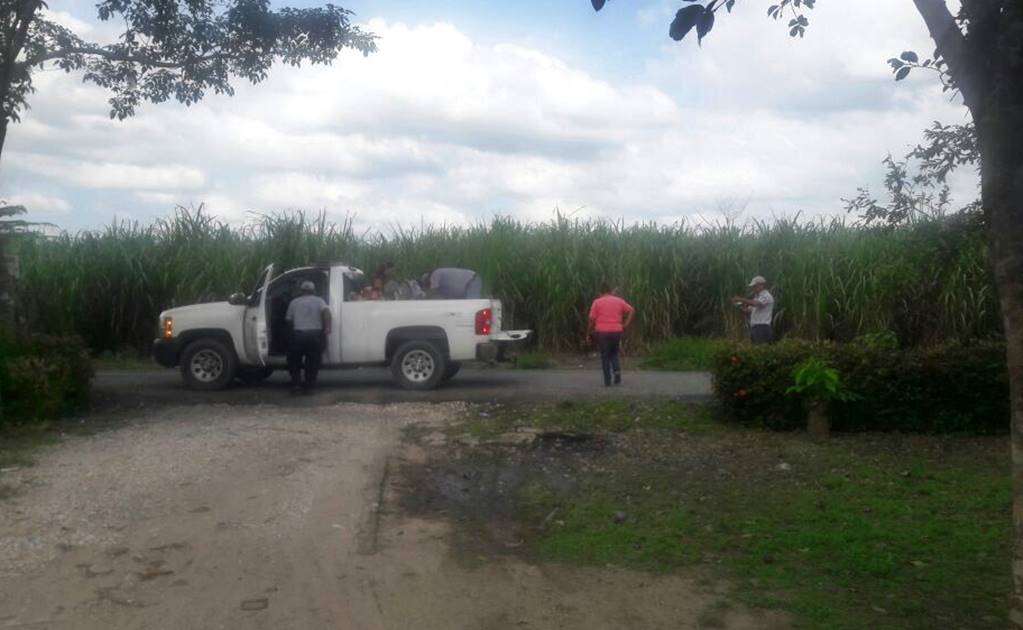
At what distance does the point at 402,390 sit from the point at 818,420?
610cm

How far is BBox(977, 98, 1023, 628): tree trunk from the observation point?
600cm

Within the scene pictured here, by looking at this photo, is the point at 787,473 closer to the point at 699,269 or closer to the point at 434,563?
the point at 434,563

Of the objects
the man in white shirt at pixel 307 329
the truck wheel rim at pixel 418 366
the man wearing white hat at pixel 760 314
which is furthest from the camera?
the man wearing white hat at pixel 760 314

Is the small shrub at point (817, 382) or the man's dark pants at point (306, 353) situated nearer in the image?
the small shrub at point (817, 382)

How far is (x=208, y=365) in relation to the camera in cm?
1659

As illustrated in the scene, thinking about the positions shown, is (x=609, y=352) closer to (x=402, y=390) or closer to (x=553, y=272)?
(x=402, y=390)

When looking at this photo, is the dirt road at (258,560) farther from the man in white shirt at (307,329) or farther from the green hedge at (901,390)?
the man in white shirt at (307,329)

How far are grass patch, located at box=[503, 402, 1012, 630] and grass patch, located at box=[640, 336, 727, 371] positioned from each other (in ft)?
26.5

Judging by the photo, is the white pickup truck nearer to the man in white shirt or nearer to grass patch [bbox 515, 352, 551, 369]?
the man in white shirt

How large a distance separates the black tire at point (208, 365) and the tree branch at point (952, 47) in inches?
467

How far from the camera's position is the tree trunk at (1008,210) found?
6.00 m

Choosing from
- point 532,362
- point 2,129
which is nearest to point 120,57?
point 2,129

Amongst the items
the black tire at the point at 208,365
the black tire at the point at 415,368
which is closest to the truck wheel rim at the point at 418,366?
the black tire at the point at 415,368

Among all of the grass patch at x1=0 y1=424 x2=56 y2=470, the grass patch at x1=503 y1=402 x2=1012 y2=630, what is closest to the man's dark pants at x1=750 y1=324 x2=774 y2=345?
the grass patch at x1=503 y1=402 x2=1012 y2=630
